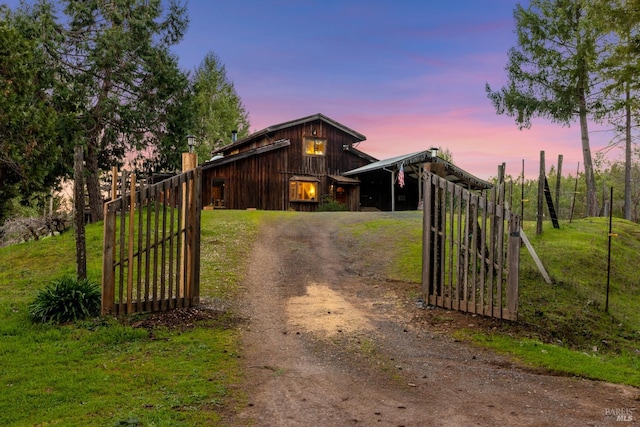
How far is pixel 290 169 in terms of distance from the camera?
1390 inches

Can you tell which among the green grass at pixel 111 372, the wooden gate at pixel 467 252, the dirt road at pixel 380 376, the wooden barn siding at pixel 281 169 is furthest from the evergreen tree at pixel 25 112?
the wooden gate at pixel 467 252

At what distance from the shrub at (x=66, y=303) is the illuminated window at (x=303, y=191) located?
A: 26669 millimetres

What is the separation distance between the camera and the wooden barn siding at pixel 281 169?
33.0 metres

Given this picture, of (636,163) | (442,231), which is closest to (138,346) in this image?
→ (442,231)

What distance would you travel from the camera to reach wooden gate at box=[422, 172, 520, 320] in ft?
27.4

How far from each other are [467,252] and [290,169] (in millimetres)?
27450

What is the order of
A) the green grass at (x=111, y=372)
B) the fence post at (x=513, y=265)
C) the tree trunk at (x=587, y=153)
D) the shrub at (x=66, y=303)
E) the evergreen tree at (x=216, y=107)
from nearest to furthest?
the green grass at (x=111, y=372)
the shrub at (x=66, y=303)
the fence post at (x=513, y=265)
the tree trunk at (x=587, y=153)
the evergreen tree at (x=216, y=107)

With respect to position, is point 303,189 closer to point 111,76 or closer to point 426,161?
point 426,161

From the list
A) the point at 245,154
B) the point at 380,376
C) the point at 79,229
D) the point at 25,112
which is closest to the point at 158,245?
the point at 79,229

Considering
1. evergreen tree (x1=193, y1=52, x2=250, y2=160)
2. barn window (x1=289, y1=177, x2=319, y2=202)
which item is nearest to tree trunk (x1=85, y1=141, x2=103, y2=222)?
barn window (x1=289, y1=177, x2=319, y2=202)

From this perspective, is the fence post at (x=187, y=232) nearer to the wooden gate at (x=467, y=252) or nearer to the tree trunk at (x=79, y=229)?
the tree trunk at (x=79, y=229)

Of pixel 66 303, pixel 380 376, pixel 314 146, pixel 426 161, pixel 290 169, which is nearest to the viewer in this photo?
pixel 380 376

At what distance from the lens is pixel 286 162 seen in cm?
3531

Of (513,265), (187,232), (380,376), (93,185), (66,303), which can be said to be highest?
(93,185)
